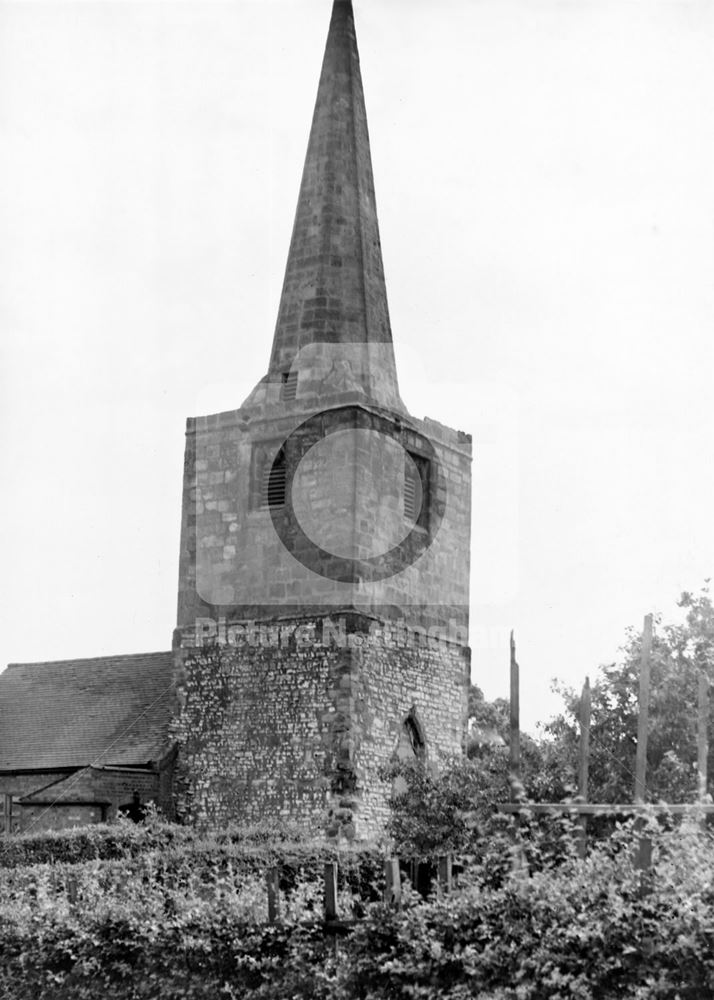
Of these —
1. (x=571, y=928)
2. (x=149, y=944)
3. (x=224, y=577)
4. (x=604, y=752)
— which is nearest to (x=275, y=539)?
(x=224, y=577)

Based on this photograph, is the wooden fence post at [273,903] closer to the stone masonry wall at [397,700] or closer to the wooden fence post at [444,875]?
the wooden fence post at [444,875]

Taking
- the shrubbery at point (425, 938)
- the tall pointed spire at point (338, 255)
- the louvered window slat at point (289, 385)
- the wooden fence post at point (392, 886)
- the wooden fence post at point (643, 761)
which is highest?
the tall pointed spire at point (338, 255)

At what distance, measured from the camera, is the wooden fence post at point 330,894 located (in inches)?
646

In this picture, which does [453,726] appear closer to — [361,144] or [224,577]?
[224,577]

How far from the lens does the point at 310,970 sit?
1650 centimetres

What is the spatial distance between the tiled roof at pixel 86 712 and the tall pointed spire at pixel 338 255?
7.18 meters

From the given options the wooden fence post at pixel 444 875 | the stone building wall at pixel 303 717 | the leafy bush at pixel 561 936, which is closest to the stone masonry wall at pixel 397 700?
the stone building wall at pixel 303 717

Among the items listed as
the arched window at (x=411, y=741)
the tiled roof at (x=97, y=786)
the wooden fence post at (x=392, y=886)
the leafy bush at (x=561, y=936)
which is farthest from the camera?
the arched window at (x=411, y=741)

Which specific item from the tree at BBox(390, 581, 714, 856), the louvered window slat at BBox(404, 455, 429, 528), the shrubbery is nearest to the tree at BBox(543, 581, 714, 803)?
the tree at BBox(390, 581, 714, 856)

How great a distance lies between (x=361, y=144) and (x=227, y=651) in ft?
36.7

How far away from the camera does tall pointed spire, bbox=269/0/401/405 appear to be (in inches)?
1329

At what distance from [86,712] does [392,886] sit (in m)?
19.6

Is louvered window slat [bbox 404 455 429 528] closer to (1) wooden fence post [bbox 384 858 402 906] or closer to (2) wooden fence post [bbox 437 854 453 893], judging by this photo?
(2) wooden fence post [bbox 437 854 453 893]

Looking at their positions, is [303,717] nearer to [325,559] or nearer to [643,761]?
[325,559]
